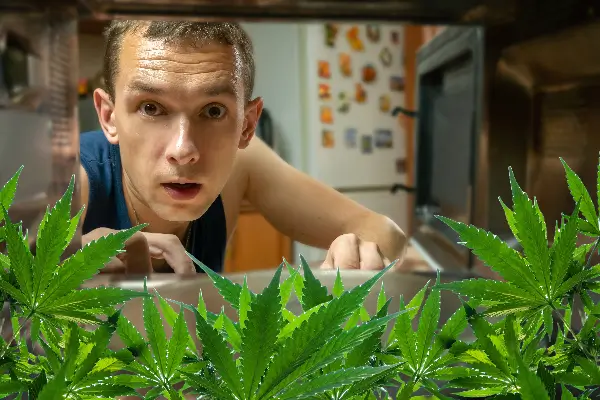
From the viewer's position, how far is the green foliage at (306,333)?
26cm

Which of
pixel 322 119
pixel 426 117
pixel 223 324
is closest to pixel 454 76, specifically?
pixel 426 117

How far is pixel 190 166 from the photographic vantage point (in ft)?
1.66

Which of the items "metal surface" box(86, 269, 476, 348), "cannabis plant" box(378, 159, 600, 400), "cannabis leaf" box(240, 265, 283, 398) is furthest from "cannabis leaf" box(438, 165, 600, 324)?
"metal surface" box(86, 269, 476, 348)

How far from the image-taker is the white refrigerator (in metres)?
0.56

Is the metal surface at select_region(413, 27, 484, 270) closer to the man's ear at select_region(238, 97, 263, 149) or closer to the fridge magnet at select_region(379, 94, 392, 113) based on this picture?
the fridge magnet at select_region(379, 94, 392, 113)

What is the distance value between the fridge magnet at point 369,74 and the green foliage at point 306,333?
29 cm

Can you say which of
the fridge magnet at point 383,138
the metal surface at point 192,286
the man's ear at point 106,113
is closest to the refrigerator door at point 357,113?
the fridge magnet at point 383,138

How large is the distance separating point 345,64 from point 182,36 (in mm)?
179

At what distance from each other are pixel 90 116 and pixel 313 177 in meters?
0.24

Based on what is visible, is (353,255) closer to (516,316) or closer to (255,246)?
(255,246)

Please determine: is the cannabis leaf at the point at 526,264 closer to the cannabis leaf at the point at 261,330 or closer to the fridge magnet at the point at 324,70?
the cannabis leaf at the point at 261,330

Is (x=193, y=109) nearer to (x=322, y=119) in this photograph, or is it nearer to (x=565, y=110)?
(x=322, y=119)

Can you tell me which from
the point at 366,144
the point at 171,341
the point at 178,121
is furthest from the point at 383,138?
the point at 171,341

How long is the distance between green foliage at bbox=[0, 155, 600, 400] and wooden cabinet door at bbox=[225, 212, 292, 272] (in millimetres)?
219
